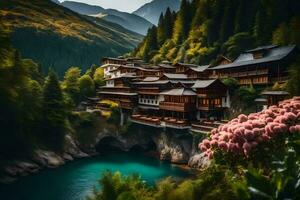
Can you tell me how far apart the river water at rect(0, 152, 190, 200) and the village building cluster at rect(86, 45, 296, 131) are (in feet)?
29.6

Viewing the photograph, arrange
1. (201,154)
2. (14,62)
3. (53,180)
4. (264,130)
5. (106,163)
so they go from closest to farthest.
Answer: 1. (264,130)
2. (53,180)
3. (201,154)
4. (14,62)
5. (106,163)

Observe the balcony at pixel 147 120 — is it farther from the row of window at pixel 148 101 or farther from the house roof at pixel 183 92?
the house roof at pixel 183 92

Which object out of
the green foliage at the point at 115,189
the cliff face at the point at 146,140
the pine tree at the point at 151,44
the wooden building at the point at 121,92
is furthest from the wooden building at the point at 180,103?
the pine tree at the point at 151,44

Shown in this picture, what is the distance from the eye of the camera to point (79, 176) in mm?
56156

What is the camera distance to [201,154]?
57562 mm

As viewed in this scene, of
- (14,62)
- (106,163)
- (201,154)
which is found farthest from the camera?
(106,163)

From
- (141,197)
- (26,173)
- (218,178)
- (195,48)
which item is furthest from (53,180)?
(195,48)

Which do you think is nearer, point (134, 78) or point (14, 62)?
point (14, 62)

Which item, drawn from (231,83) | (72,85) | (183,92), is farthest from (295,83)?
(72,85)

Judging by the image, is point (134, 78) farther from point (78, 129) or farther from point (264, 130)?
point (264, 130)

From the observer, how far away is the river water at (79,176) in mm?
47000

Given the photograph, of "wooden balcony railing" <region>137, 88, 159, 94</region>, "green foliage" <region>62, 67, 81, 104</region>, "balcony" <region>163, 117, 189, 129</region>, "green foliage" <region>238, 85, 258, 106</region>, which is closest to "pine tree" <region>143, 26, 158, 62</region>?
"green foliage" <region>62, 67, 81, 104</region>

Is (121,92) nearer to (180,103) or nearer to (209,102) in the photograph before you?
(180,103)

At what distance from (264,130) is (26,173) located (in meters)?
44.2
